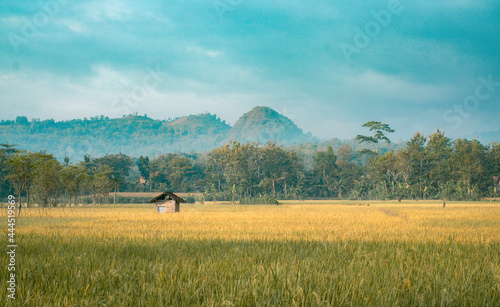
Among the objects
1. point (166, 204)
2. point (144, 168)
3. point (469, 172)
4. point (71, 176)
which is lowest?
point (166, 204)

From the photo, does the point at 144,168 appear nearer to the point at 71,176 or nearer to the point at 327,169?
the point at 327,169

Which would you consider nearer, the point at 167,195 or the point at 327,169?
the point at 167,195

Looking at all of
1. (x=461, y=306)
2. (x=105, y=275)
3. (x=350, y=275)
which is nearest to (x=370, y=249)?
(x=350, y=275)

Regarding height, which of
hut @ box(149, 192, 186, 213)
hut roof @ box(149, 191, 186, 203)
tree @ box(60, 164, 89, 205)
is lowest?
hut @ box(149, 192, 186, 213)

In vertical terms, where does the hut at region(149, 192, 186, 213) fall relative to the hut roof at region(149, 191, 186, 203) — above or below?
below

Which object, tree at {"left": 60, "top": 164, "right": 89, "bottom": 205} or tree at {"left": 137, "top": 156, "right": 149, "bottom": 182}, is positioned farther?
tree at {"left": 137, "top": 156, "right": 149, "bottom": 182}

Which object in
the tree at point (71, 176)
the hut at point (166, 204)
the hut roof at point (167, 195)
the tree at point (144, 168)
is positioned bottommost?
the hut at point (166, 204)

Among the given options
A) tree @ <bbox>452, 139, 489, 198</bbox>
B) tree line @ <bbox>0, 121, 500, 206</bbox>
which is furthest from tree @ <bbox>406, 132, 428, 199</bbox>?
tree @ <bbox>452, 139, 489, 198</bbox>

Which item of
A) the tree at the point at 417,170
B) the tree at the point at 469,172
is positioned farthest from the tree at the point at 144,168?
the tree at the point at 469,172

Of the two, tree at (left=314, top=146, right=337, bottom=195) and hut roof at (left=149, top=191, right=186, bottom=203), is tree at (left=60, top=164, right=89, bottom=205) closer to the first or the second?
hut roof at (left=149, top=191, right=186, bottom=203)

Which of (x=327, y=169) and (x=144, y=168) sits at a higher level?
(x=144, y=168)

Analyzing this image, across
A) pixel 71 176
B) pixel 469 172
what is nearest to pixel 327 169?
pixel 469 172

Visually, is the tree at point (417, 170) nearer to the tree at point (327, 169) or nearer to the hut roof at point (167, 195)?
the tree at point (327, 169)

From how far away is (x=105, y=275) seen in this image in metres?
4.43
